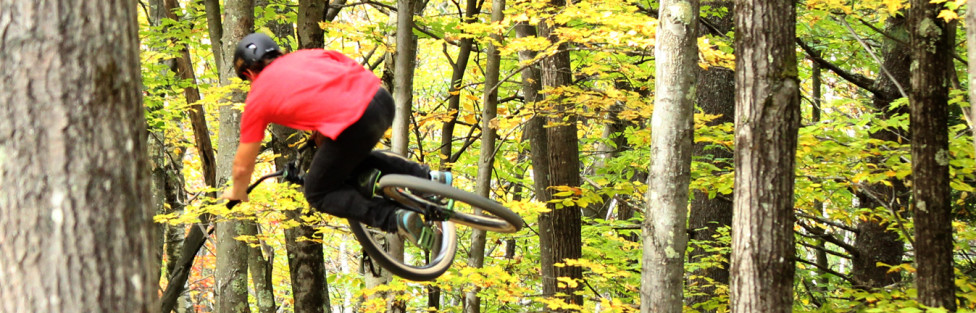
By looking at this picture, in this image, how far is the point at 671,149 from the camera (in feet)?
19.3

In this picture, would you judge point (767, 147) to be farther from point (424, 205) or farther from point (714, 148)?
point (714, 148)

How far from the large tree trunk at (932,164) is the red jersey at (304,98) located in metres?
5.18

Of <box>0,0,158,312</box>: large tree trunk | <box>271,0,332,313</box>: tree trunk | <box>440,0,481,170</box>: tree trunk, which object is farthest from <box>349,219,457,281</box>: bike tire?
<box>440,0,481,170</box>: tree trunk

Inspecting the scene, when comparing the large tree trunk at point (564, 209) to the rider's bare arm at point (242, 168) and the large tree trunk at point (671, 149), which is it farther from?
the rider's bare arm at point (242, 168)

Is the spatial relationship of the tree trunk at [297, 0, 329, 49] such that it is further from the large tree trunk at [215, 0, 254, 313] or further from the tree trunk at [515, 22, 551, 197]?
the tree trunk at [515, 22, 551, 197]

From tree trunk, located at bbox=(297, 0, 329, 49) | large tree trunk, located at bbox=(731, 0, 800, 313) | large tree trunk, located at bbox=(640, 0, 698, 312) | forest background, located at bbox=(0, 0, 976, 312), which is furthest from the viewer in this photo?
tree trunk, located at bbox=(297, 0, 329, 49)

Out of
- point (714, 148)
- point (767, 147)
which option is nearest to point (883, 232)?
point (714, 148)

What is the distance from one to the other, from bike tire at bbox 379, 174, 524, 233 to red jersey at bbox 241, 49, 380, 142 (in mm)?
471

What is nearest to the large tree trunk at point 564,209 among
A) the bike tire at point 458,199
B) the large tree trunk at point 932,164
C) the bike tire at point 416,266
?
the large tree trunk at point 932,164

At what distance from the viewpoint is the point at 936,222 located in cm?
659

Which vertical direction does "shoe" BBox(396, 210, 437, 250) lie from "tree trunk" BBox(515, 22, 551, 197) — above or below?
below

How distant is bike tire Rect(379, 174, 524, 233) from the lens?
402 cm

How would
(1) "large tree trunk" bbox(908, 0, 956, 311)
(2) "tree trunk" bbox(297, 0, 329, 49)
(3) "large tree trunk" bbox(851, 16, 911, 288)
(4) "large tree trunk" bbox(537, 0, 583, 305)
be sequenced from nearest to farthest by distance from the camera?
(1) "large tree trunk" bbox(908, 0, 956, 311)
(2) "tree trunk" bbox(297, 0, 329, 49)
(4) "large tree trunk" bbox(537, 0, 583, 305)
(3) "large tree trunk" bbox(851, 16, 911, 288)

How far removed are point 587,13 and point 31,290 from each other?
17.6ft
